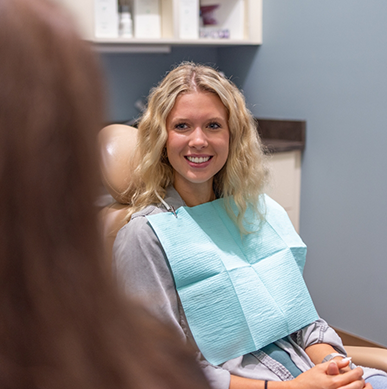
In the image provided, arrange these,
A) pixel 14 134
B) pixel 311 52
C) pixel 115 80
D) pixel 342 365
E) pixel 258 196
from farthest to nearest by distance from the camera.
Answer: pixel 115 80, pixel 311 52, pixel 258 196, pixel 342 365, pixel 14 134

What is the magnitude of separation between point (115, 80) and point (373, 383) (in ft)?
6.84

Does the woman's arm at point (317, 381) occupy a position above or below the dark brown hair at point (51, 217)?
below

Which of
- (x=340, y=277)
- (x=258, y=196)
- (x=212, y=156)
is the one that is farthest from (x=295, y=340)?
(x=340, y=277)

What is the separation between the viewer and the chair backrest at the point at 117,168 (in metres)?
1.49

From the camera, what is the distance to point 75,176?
0.37 m

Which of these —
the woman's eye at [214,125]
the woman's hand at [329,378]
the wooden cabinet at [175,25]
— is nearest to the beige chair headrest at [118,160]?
the woman's eye at [214,125]

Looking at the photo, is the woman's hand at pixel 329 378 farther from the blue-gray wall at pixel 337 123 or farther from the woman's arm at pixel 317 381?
the blue-gray wall at pixel 337 123

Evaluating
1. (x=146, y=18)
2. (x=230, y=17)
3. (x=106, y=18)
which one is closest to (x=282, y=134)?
(x=230, y=17)

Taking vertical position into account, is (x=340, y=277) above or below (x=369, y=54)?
below

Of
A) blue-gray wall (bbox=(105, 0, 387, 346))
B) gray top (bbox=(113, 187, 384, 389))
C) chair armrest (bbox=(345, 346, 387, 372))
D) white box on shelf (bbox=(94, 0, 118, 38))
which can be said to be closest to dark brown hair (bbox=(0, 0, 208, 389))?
gray top (bbox=(113, 187, 384, 389))

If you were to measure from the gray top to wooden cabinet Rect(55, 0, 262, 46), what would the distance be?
3.39ft

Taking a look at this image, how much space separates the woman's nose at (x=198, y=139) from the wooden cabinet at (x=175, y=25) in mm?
810

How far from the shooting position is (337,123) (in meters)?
2.34

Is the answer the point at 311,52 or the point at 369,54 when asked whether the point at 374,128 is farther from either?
the point at 311,52
